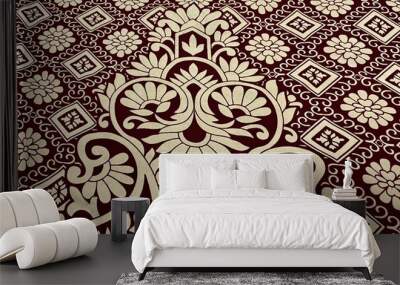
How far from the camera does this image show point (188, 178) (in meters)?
5.64

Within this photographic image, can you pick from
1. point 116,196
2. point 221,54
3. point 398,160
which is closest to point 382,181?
point 398,160

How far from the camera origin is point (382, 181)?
5.98 metres

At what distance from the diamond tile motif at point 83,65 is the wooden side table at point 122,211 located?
1.50 metres

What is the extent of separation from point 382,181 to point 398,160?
0.90 feet

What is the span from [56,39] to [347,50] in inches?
123

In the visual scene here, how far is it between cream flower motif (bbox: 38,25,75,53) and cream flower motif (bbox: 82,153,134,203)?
140 centimetres

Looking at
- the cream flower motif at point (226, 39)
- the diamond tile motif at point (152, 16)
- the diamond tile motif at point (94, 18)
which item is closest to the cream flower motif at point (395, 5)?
the cream flower motif at point (226, 39)

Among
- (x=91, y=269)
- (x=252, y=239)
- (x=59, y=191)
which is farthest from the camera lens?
(x=59, y=191)

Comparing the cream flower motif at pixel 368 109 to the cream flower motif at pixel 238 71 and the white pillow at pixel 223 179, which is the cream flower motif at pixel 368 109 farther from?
the white pillow at pixel 223 179

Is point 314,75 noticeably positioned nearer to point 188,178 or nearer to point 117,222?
point 188,178

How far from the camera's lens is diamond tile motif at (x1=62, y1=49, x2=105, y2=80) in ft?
20.4

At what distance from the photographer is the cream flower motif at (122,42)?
20.4 feet

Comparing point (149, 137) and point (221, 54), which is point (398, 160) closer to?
point (221, 54)

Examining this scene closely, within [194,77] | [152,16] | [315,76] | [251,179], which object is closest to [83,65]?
[152,16]
